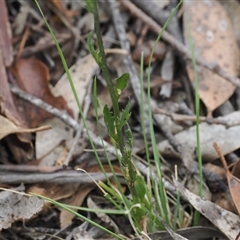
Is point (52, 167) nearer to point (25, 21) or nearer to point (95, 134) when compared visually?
point (95, 134)

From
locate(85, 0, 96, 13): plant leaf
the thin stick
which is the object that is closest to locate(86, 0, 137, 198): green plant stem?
locate(85, 0, 96, 13): plant leaf

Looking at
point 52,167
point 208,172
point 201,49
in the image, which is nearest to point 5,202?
point 52,167

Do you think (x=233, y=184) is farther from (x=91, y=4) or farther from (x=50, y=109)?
(x=91, y=4)

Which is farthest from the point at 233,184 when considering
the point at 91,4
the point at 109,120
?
the point at 91,4

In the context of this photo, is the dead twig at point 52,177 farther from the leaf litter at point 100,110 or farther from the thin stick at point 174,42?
the thin stick at point 174,42

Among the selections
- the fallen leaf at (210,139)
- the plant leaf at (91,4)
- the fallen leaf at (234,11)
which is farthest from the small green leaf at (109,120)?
the fallen leaf at (234,11)

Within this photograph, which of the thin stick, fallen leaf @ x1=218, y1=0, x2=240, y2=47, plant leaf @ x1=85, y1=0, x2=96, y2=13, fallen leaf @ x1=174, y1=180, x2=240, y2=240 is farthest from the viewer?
fallen leaf @ x1=218, y1=0, x2=240, y2=47

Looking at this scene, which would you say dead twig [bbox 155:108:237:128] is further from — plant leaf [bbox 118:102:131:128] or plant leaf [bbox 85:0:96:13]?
plant leaf [bbox 85:0:96:13]
